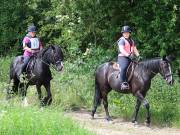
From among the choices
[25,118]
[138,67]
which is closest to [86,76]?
[138,67]

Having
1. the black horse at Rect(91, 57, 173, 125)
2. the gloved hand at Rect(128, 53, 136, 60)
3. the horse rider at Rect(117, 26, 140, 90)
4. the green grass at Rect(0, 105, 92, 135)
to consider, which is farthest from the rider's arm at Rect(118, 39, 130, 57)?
the green grass at Rect(0, 105, 92, 135)

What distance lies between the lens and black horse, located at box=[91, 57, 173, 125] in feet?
44.3

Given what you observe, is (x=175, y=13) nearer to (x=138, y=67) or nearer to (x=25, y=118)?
(x=138, y=67)

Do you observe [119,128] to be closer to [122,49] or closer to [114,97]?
[122,49]

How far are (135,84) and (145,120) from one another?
1.08 m

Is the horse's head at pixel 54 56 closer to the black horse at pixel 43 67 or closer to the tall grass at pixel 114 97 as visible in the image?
the black horse at pixel 43 67

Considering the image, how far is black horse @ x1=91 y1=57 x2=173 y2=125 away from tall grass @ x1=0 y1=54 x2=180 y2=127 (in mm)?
671

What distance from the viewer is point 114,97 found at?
53.0ft

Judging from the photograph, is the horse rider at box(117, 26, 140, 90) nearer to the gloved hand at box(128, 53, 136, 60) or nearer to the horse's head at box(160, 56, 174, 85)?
the gloved hand at box(128, 53, 136, 60)

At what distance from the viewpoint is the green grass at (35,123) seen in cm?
985

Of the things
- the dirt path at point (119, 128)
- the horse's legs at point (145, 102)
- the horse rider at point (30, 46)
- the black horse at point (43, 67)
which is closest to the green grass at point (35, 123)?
the dirt path at point (119, 128)

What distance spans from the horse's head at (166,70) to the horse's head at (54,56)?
294 cm

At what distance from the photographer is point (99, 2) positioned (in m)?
22.2

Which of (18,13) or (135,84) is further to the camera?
(18,13)
